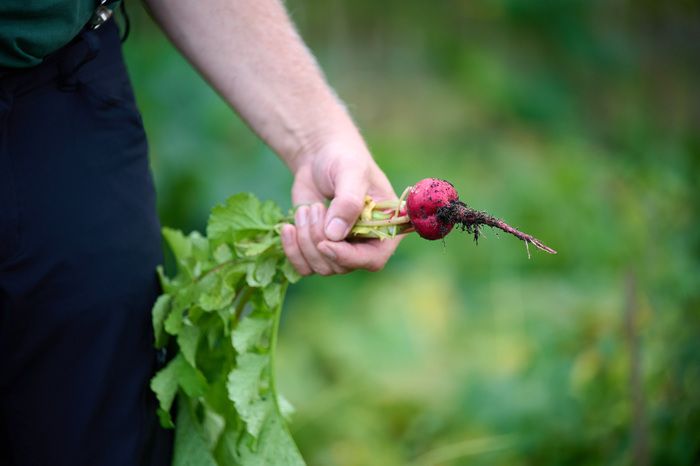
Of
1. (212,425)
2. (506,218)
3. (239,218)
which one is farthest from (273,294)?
(506,218)

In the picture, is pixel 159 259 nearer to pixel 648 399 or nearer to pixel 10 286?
pixel 10 286

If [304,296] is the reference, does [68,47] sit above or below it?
above

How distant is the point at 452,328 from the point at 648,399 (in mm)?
1221

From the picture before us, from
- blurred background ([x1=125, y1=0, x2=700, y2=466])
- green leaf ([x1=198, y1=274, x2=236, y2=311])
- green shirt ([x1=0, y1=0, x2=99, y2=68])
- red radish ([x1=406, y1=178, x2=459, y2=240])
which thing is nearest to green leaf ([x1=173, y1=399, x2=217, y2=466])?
green leaf ([x1=198, y1=274, x2=236, y2=311])

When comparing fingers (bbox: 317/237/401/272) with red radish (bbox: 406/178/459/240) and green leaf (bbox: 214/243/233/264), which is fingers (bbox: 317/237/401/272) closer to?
red radish (bbox: 406/178/459/240)

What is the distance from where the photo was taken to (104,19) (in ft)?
4.50

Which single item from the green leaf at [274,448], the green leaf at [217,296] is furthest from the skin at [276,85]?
the green leaf at [274,448]

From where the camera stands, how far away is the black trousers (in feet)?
4.01

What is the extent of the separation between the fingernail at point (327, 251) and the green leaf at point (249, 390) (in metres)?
0.22

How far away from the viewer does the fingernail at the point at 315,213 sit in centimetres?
131

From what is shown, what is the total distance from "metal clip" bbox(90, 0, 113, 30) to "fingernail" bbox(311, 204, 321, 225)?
49 cm

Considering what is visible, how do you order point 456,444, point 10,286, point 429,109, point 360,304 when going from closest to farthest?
point 10,286 < point 456,444 < point 360,304 < point 429,109

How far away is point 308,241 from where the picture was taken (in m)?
1.32

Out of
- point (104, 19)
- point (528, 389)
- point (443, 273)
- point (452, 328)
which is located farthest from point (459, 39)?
point (104, 19)
